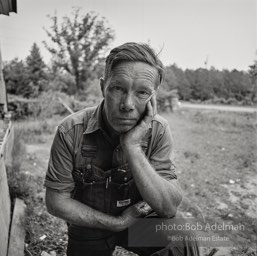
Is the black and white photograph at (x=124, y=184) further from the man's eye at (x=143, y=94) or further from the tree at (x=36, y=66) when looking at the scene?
the tree at (x=36, y=66)

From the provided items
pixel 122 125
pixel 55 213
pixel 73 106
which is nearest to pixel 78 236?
pixel 55 213

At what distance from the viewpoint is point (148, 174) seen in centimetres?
195

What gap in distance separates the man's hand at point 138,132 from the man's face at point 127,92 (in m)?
0.05

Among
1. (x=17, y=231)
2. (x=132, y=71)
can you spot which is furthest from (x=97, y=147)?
(x=17, y=231)

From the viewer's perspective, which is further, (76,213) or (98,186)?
(98,186)

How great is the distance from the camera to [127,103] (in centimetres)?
190

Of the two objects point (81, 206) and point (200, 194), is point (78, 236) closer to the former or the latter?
point (81, 206)

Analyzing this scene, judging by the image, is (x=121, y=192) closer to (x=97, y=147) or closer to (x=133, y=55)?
(x=97, y=147)

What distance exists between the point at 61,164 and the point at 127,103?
68cm

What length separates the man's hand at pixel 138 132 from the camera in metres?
2.01

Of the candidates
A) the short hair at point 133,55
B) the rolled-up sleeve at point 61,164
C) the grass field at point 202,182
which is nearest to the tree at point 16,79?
the grass field at point 202,182

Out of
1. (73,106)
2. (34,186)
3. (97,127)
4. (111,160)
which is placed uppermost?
(97,127)

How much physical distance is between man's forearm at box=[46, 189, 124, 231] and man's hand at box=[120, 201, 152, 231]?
33mm

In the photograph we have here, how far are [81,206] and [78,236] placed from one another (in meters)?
0.46
